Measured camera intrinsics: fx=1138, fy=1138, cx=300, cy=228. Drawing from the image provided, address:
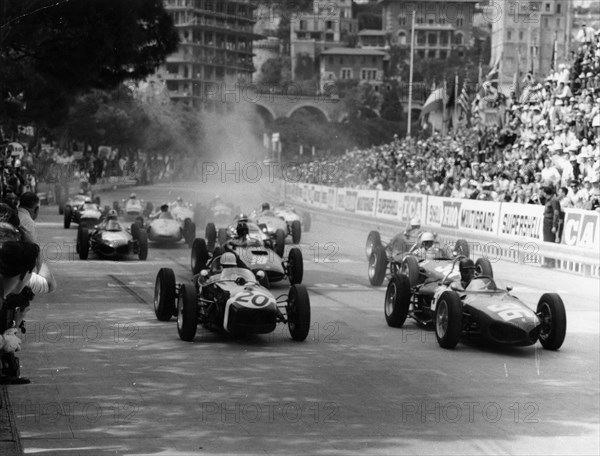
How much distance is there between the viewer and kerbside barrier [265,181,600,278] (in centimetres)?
2405

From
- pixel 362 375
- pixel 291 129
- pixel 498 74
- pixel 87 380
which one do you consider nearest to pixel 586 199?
pixel 362 375

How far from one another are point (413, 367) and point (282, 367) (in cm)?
143

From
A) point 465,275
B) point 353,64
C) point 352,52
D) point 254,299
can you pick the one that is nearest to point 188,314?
point 254,299

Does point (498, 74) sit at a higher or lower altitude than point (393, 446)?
higher

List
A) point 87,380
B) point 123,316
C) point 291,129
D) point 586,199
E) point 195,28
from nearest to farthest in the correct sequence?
1. point 87,380
2. point 123,316
3. point 586,199
4. point 195,28
5. point 291,129

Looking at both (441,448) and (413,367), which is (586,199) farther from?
(441,448)

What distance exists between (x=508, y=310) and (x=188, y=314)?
378 centimetres

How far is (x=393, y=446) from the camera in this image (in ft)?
28.9

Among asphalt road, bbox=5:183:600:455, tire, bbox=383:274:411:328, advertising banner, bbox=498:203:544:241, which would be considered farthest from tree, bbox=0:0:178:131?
tire, bbox=383:274:411:328

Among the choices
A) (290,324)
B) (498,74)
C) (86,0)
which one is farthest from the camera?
(498,74)

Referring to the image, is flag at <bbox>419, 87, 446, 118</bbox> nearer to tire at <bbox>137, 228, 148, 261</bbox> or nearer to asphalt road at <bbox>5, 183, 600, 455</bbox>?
tire at <bbox>137, 228, 148, 261</bbox>

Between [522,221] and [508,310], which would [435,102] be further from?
[508,310]

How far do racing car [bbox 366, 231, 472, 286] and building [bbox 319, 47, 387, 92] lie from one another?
33.7m

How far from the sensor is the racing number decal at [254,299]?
535 inches
